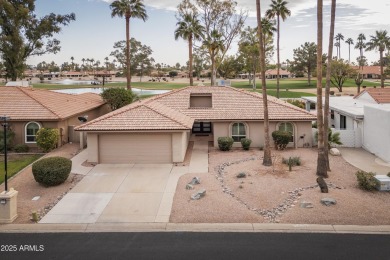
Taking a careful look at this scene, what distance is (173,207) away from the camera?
1579 cm

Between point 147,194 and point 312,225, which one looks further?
point 147,194

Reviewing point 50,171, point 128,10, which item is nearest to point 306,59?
point 128,10

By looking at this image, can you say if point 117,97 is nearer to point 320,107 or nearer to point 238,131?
point 238,131

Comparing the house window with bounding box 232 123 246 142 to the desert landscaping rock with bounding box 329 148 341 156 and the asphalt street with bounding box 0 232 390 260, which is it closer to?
the desert landscaping rock with bounding box 329 148 341 156

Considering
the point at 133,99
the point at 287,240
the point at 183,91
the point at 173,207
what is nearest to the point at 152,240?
the point at 173,207

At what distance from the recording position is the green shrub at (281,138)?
26.5 m

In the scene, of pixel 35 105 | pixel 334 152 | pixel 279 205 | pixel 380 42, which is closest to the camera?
pixel 279 205

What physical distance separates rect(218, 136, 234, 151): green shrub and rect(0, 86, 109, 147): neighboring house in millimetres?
11724

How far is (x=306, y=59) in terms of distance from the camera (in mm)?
97062

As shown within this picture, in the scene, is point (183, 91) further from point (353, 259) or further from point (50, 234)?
point (353, 259)

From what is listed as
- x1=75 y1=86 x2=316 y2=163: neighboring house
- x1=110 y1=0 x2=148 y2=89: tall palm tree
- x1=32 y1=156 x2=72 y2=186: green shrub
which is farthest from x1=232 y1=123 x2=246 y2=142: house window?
x1=110 y1=0 x2=148 y2=89: tall palm tree

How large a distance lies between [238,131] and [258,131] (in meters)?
1.47

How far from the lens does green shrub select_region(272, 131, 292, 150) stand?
26.5 m

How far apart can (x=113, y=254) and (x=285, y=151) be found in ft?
56.4
